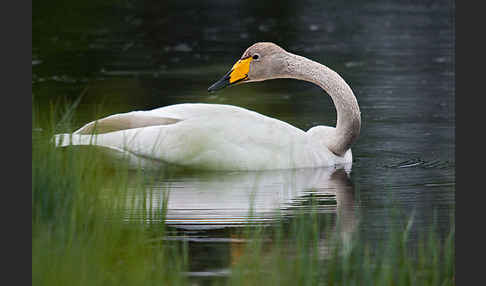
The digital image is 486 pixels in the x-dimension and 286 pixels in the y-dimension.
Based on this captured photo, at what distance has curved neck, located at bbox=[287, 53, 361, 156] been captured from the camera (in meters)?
9.73

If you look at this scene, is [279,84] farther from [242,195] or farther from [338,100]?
[242,195]

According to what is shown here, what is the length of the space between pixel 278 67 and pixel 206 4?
10447 millimetres

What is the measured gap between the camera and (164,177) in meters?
8.94

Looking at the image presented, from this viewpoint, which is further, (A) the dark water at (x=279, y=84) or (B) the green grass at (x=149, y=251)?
(A) the dark water at (x=279, y=84)

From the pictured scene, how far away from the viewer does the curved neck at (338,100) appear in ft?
31.9

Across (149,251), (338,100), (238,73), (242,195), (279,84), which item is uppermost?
(279,84)

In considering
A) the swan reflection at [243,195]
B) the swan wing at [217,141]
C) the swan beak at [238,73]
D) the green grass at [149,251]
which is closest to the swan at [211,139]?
the swan wing at [217,141]

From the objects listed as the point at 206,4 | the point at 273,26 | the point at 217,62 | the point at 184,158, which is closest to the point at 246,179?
the point at 184,158

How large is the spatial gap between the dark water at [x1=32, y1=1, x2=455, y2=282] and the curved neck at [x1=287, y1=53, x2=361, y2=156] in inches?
10.0

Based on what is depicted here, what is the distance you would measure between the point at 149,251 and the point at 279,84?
7.47 meters

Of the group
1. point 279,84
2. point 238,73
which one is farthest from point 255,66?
point 279,84

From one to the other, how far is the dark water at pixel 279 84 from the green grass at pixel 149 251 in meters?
0.30

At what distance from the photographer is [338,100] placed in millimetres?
9883

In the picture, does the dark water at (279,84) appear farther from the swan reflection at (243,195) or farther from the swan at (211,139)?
the swan at (211,139)
